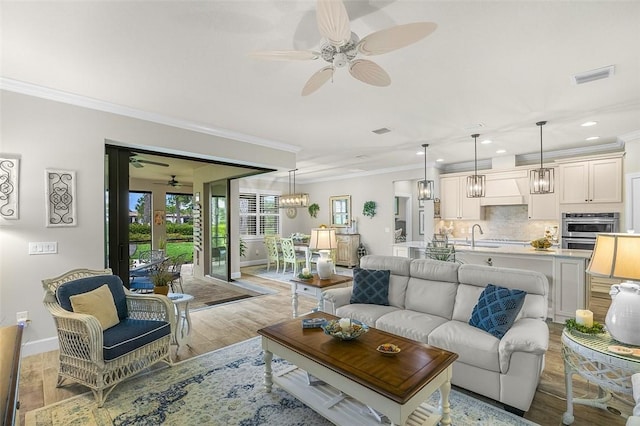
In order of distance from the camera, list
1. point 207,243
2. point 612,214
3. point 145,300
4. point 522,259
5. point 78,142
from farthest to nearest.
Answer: point 207,243, point 612,214, point 522,259, point 78,142, point 145,300

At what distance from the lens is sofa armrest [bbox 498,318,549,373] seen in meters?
2.07

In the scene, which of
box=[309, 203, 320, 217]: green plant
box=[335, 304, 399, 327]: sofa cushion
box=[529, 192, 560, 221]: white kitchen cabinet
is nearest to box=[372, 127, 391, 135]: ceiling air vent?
box=[335, 304, 399, 327]: sofa cushion

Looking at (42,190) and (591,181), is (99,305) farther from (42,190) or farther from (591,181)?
(591,181)

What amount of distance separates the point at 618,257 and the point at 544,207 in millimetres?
4832

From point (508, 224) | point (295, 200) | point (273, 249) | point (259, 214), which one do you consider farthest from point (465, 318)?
point (259, 214)

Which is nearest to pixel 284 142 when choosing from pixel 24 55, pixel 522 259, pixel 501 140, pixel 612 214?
pixel 24 55

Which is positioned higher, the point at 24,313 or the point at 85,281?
the point at 85,281

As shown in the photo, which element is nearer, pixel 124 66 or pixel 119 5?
pixel 119 5

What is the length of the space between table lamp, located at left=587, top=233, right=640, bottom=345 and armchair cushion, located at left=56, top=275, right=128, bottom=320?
388 centimetres

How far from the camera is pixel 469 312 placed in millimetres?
2793

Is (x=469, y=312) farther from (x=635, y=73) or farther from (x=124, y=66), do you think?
(x=124, y=66)

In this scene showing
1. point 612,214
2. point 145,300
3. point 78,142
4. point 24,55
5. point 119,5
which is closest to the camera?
point 119,5

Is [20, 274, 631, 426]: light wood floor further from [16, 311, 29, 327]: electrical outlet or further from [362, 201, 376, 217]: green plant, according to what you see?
[362, 201, 376, 217]: green plant

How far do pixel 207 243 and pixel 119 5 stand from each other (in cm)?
595
